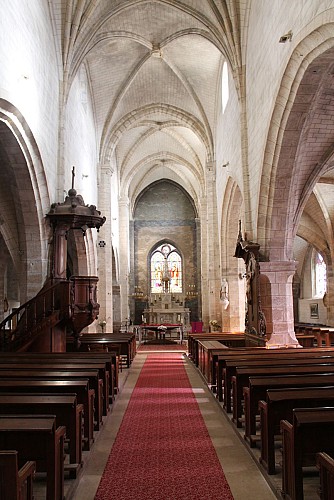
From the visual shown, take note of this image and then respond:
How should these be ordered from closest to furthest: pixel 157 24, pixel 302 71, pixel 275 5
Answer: pixel 302 71 → pixel 275 5 → pixel 157 24

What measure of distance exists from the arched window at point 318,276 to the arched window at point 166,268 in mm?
9768

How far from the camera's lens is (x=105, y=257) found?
21.5 metres

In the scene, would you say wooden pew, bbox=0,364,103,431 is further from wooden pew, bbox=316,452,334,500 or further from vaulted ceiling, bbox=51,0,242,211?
vaulted ceiling, bbox=51,0,242,211

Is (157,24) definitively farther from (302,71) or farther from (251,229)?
(302,71)

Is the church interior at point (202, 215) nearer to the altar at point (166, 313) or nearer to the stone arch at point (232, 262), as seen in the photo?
the stone arch at point (232, 262)

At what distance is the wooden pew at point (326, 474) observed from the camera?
111 inches

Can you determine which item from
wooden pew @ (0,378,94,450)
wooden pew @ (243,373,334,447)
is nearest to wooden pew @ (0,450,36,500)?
wooden pew @ (0,378,94,450)

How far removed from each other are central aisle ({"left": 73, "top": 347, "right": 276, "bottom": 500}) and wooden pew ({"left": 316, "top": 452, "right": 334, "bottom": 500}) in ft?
3.85

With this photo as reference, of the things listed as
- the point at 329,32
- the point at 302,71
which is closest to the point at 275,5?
the point at 302,71

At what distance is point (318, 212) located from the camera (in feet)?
→ 70.2

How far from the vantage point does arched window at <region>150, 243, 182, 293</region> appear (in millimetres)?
33969

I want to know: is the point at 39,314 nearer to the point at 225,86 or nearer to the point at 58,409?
the point at 58,409

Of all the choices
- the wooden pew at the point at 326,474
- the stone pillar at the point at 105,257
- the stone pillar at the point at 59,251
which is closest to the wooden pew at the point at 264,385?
the wooden pew at the point at 326,474

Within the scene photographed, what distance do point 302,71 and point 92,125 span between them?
12.9m
